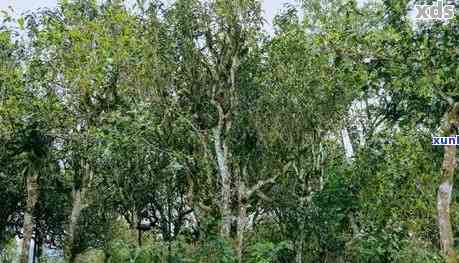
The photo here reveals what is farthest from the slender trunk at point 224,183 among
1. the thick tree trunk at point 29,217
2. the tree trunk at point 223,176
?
the thick tree trunk at point 29,217

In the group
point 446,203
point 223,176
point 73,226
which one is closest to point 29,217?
point 73,226

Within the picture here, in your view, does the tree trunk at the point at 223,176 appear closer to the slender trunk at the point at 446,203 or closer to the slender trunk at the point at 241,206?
the slender trunk at the point at 241,206

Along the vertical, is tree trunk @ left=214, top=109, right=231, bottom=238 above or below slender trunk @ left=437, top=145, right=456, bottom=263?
above

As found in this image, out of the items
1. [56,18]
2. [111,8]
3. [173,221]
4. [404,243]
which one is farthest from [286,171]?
[56,18]

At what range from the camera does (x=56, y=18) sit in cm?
3403

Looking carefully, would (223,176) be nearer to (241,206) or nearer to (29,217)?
(241,206)

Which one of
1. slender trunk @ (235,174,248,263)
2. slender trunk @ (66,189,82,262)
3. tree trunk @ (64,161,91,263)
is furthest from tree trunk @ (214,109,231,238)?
tree trunk @ (64,161,91,263)

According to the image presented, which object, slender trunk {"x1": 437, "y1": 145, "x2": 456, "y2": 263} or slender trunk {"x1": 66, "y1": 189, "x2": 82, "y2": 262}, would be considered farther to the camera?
slender trunk {"x1": 66, "y1": 189, "x2": 82, "y2": 262}

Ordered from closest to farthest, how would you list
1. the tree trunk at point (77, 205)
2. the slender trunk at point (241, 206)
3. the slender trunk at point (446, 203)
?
the slender trunk at point (446, 203)
the slender trunk at point (241, 206)
the tree trunk at point (77, 205)

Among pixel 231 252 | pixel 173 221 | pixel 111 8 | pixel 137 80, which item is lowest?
pixel 231 252

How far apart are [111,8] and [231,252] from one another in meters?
15.9

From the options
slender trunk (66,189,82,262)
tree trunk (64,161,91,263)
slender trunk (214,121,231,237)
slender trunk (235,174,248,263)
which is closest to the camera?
slender trunk (214,121,231,237)

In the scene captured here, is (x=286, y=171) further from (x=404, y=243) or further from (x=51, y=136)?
(x=51, y=136)

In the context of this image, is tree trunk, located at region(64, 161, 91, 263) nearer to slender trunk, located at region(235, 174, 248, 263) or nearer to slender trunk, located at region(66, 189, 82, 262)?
slender trunk, located at region(66, 189, 82, 262)
